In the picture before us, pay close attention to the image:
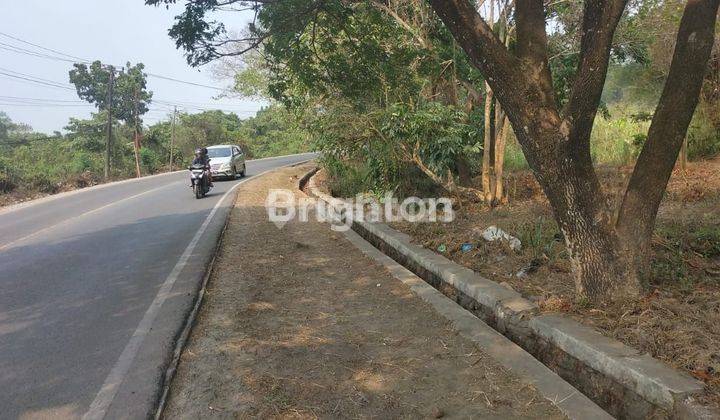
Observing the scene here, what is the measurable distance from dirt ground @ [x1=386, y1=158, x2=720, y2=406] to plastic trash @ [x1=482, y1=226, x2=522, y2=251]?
0.08m

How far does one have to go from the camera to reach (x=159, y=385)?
3.76 metres

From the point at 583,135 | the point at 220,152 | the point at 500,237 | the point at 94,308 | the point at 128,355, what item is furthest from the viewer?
the point at 220,152

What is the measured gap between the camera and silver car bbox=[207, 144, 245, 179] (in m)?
22.3

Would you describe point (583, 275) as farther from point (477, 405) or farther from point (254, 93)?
point (254, 93)

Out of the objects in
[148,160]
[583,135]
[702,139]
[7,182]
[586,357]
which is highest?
[583,135]

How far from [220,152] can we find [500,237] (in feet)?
62.0

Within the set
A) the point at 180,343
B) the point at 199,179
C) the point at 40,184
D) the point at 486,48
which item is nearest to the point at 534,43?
the point at 486,48

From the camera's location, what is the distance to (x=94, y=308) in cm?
553

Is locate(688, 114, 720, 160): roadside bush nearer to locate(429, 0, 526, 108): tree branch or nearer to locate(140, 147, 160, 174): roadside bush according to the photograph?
locate(429, 0, 526, 108): tree branch

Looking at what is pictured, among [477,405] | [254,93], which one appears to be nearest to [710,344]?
[477,405]

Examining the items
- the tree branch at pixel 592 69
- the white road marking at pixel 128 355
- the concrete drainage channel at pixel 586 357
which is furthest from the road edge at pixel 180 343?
the tree branch at pixel 592 69

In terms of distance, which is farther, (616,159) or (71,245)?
(616,159)

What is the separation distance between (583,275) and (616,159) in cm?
944

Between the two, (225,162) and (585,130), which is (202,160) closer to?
(225,162)
